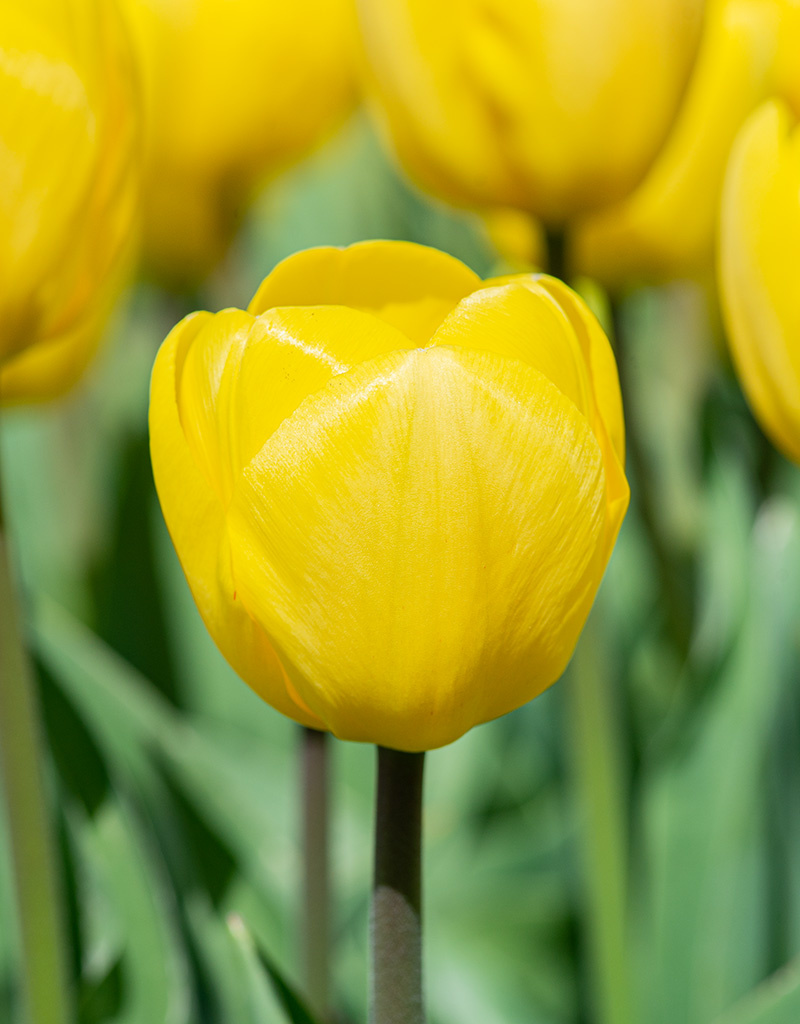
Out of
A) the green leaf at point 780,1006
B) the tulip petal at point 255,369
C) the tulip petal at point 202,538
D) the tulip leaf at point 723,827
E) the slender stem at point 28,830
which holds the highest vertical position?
the tulip petal at point 255,369

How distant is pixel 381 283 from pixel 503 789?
52 cm

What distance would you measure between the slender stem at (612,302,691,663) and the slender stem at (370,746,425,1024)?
39cm

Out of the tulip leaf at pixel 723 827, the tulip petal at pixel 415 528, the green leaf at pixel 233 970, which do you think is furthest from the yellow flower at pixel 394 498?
the tulip leaf at pixel 723 827

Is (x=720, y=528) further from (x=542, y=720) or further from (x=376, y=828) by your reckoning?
(x=376, y=828)

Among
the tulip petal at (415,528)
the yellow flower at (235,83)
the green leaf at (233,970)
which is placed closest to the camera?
the tulip petal at (415,528)

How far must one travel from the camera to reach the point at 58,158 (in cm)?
29

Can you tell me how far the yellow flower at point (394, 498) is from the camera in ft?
0.76

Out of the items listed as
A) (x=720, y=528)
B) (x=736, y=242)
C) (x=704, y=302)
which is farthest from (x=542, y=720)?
(x=736, y=242)

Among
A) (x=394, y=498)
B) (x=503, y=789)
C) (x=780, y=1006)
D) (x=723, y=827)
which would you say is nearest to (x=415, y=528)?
(x=394, y=498)

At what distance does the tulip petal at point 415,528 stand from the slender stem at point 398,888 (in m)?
0.02

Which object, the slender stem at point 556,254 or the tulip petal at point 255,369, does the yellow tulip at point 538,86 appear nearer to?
the slender stem at point 556,254

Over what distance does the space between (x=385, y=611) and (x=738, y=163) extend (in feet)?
0.62

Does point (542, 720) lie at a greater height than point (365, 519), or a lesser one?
lesser

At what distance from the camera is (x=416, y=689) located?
0.78 ft
